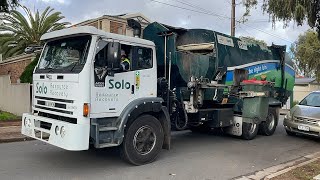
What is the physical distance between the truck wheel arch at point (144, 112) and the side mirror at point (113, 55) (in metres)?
0.91

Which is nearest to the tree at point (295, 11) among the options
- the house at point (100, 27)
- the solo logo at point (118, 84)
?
the solo logo at point (118, 84)

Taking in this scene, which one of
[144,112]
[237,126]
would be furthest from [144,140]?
[237,126]

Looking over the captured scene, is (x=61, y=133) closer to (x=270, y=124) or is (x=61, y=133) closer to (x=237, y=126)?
(x=237, y=126)

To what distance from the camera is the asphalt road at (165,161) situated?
658cm

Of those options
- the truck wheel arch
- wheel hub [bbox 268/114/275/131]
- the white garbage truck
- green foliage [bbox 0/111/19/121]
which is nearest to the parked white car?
wheel hub [bbox 268/114/275/131]

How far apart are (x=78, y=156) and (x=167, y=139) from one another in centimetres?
201

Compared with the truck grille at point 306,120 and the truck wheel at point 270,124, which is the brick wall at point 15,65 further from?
the truck grille at point 306,120

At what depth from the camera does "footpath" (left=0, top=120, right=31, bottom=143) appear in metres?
9.72

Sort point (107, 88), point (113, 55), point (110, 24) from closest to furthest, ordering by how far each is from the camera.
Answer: point (113, 55), point (107, 88), point (110, 24)

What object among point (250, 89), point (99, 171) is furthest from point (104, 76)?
point (250, 89)

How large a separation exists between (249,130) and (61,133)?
6429 mm

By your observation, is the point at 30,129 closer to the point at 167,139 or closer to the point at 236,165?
the point at 167,139

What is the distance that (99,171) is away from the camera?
22.1 feet

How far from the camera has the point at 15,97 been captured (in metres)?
15.2
